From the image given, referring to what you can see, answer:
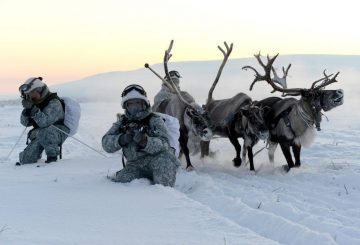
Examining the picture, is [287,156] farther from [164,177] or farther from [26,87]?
[26,87]

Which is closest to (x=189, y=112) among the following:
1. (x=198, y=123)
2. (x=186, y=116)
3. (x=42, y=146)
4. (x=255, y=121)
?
(x=186, y=116)

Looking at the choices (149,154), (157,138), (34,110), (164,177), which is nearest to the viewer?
(164,177)

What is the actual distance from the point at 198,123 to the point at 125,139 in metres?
2.43

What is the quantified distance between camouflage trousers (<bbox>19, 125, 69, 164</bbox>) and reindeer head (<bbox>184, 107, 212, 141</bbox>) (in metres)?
2.07

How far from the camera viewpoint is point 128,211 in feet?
13.4

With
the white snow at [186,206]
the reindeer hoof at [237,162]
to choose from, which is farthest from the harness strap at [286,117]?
the reindeer hoof at [237,162]

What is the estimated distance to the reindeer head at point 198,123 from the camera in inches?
303

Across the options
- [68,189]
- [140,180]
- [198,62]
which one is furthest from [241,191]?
[198,62]

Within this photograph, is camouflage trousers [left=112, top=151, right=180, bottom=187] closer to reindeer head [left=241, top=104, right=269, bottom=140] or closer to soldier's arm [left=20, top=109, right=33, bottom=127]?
reindeer head [left=241, top=104, right=269, bottom=140]

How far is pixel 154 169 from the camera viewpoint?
5699mm

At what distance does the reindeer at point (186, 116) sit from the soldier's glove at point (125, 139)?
2.10 metres

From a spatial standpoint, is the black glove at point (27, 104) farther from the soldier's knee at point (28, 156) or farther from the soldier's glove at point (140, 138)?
the soldier's glove at point (140, 138)

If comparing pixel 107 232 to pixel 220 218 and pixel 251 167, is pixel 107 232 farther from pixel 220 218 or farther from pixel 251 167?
pixel 251 167

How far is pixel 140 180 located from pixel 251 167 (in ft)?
9.32
